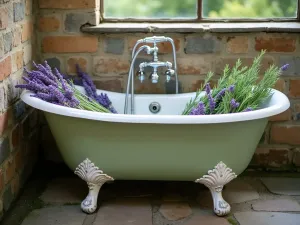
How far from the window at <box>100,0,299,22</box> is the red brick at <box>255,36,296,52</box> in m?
0.20

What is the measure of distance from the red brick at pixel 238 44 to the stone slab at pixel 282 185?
2.41ft

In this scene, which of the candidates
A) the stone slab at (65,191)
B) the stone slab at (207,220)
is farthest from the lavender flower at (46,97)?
the stone slab at (207,220)

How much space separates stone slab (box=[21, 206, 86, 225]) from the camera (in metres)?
2.54

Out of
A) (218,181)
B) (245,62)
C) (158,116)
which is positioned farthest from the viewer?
(245,62)

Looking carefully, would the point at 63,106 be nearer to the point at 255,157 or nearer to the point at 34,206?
the point at 34,206

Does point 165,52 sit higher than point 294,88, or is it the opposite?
point 165,52

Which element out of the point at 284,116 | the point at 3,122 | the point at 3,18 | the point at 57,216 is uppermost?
the point at 3,18

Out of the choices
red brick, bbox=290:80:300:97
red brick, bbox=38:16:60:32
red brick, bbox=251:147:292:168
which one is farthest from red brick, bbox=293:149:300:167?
red brick, bbox=38:16:60:32

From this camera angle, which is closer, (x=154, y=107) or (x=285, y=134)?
(x=154, y=107)

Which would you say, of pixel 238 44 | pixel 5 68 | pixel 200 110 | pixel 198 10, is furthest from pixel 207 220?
pixel 198 10

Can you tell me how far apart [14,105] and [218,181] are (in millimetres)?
1056

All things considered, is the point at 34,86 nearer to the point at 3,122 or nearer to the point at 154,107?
the point at 3,122

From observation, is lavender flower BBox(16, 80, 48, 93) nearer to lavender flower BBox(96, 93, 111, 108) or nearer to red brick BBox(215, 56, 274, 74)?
lavender flower BBox(96, 93, 111, 108)

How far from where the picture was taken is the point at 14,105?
8.87ft
